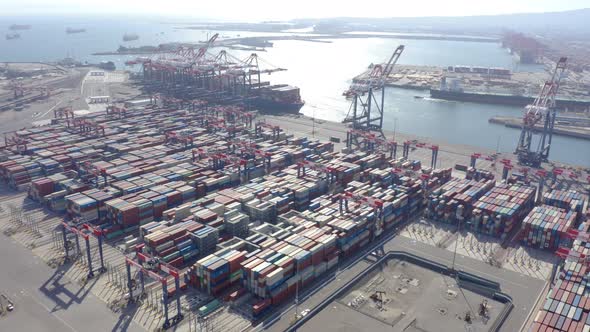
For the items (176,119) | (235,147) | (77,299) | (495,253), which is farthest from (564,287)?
(176,119)

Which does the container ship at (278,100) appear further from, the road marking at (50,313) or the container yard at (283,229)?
the road marking at (50,313)

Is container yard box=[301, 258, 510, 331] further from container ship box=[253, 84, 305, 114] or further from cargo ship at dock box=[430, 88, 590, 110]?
cargo ship at dock box=[430, 88, 590, 110]

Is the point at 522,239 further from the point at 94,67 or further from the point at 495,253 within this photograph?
the point at 94,67

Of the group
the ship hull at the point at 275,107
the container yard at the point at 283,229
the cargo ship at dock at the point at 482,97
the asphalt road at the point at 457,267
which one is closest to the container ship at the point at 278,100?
the ship hull at the point at 275,107

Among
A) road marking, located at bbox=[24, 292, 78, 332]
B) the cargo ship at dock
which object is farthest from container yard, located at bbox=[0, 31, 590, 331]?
the cargo ship at dock

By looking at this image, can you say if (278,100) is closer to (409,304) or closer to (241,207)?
(241,207)

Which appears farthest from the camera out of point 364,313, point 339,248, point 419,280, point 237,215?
point 237,215
